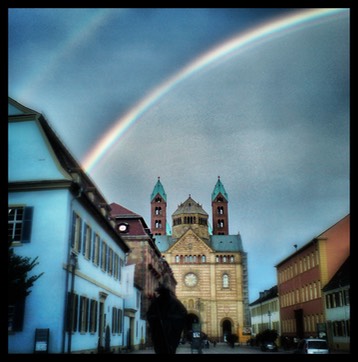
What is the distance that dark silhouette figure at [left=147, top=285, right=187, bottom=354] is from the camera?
36.2 feet

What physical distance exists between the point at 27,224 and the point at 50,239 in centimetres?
125

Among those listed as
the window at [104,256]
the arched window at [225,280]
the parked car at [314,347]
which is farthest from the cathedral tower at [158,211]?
the parked car at [314,347]

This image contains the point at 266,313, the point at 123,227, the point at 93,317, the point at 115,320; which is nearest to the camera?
the point at 93,317

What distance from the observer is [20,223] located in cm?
2192

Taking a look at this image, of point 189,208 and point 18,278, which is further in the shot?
point 189,208

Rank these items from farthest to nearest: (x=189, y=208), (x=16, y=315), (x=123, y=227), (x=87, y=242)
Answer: (x=189, y=208) → (x=123, y=227) → (x=87, y=242) → (x=16, y=315)

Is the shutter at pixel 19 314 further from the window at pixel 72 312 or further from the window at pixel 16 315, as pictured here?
the window at pixel 72 312

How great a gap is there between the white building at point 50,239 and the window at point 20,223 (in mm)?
43

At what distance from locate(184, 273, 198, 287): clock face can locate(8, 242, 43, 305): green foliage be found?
8287 cm

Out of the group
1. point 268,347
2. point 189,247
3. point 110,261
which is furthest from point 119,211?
point 189,247

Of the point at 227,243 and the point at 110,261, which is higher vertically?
the point at 227,243

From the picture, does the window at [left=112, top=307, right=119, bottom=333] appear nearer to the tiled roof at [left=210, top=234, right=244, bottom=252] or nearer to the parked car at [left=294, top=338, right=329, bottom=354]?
the parked car at [left=294, top=338, right=329, bottom=354]

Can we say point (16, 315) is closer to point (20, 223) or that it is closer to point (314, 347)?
point (20, 223)
